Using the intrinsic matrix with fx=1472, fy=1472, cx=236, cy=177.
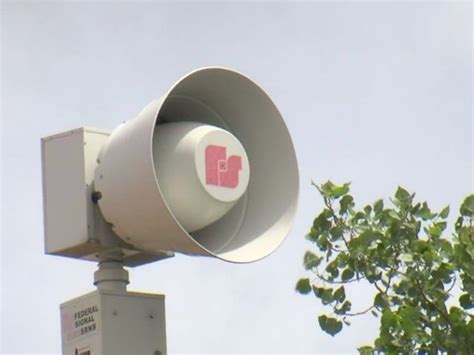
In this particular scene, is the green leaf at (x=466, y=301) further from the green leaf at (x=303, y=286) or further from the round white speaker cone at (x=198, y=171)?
the round white speaker cone at (x=198, y=171)

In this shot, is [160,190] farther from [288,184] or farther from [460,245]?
[460,245]

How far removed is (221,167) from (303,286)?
2.28 feet

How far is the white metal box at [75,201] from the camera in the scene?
605 cm

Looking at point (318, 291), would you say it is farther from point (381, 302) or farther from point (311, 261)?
point (381, 302)

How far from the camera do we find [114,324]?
614cm

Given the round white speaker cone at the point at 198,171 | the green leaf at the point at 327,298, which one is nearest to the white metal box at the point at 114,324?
the round white speaker cone at the point at 198,171

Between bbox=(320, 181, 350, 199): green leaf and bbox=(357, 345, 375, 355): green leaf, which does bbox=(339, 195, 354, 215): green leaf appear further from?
bbox=(357, 345, 375, 355): green leaf

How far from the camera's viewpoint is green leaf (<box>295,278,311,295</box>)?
6.34m

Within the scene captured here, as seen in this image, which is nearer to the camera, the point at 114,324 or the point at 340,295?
the point at 114,324

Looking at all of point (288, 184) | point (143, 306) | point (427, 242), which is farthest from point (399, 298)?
point (143, 306)

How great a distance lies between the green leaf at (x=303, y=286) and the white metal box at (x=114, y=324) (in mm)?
591

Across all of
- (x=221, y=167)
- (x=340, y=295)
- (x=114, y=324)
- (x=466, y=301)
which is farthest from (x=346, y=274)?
(x=114, y=324)

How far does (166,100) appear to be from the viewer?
624 centimetres

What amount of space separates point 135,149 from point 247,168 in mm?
617
